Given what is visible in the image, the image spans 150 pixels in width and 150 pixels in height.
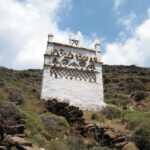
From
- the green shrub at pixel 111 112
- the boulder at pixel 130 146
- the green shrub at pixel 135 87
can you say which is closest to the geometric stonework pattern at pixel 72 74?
the green shrub at pixel 111 112

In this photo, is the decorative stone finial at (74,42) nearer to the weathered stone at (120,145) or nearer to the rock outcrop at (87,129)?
the rock outcrop at (87,129)

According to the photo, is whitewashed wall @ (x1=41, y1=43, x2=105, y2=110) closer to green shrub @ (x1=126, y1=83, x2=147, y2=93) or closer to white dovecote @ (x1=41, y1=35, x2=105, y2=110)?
white dovecote @ (x1=41, y1=35, x2=105, y2=110)

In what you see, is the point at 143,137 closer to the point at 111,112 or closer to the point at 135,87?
the point at 111,112

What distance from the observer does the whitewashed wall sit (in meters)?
16.1

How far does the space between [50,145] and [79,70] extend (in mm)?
10320

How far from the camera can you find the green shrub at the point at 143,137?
916cm

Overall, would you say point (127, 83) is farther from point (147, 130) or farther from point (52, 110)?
point (147, 130)

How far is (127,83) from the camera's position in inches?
1513

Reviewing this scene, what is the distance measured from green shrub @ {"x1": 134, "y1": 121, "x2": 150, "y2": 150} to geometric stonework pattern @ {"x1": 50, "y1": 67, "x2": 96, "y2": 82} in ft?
27.7

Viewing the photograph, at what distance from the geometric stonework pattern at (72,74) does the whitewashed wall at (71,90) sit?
285 millimetres

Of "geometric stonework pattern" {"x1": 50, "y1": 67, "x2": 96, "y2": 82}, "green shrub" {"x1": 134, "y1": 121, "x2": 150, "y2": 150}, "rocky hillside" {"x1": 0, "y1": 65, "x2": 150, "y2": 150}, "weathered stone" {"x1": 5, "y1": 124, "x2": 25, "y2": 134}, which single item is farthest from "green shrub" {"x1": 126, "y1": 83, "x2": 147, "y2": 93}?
"weathered stone" {"x1": 5, "y1": 124, "x2": 25, "y2": 134}

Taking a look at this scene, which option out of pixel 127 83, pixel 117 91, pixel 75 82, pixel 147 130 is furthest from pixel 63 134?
pixel 127 83

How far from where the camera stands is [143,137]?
9430 millimetres

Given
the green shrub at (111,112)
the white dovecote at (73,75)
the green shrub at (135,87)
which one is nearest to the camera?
the green shrub at (111,112)
